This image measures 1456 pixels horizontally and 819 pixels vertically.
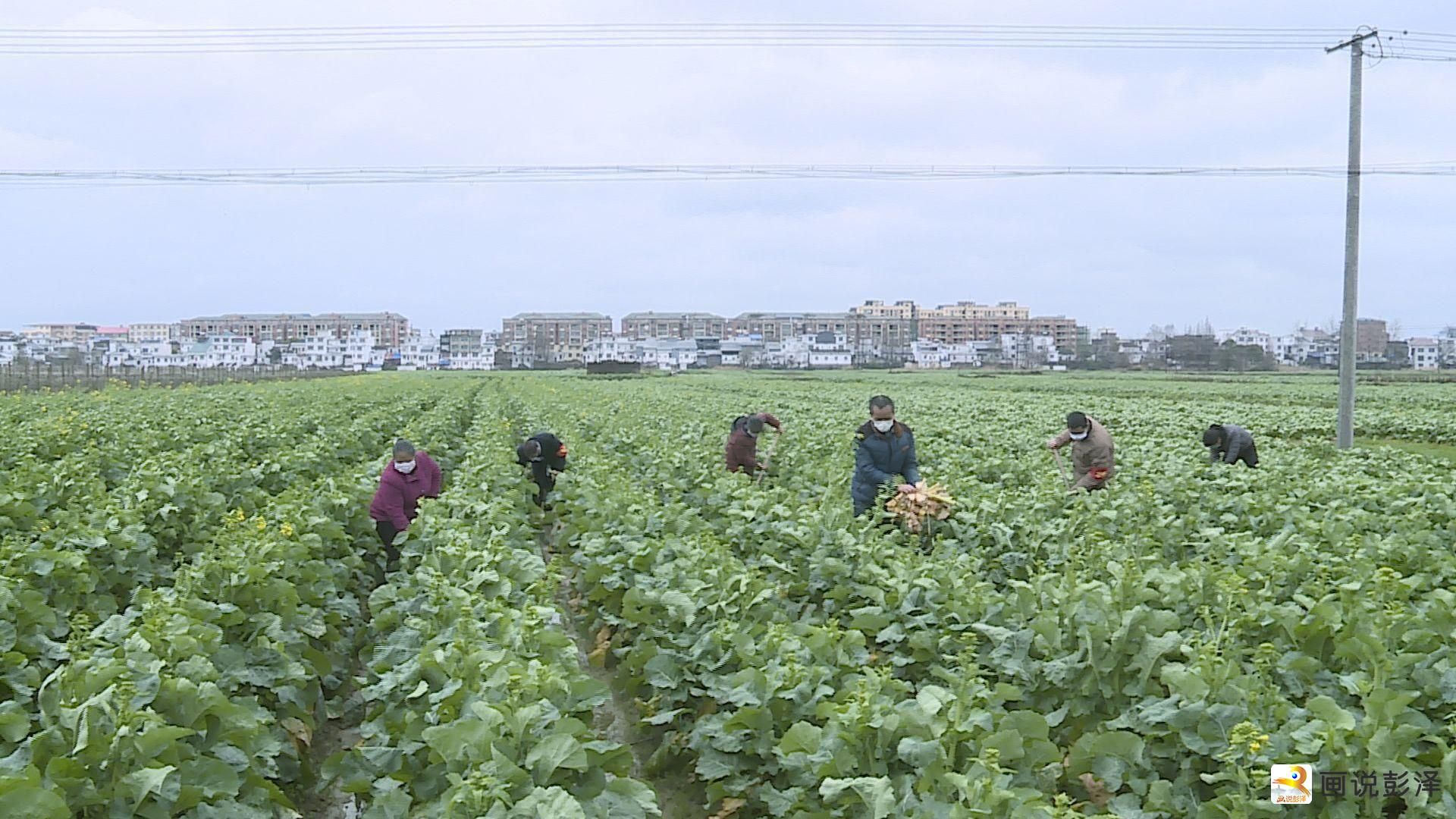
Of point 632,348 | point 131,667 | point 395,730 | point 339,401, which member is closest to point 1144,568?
point 395,730

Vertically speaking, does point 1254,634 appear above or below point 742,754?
above

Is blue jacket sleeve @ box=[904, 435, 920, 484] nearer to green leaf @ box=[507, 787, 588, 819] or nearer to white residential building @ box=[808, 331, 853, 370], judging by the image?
green leaf @ box=[507, 787, 588, 819]

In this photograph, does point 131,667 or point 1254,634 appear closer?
point 131,667

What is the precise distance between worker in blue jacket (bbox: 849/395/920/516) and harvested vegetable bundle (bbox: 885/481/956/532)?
68cm

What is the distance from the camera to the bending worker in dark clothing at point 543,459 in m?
14.5

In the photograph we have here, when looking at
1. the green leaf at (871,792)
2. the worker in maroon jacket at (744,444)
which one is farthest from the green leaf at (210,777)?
the worker in maroon jacket at (744,444)

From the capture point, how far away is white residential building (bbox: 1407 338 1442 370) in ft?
427

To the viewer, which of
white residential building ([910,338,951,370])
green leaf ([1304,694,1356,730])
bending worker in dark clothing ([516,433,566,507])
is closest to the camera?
green leaf ([1304,694,1356,730])

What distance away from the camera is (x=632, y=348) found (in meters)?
159

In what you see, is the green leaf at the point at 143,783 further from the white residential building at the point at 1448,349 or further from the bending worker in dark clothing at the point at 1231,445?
the white residential building at the point at 1448,349

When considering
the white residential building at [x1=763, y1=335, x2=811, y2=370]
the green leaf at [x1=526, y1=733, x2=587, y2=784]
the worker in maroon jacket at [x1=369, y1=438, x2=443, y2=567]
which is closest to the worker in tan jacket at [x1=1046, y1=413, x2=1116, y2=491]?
the worker in maroon jacket at [x1=369, y1=438, x2=443, y2=567]

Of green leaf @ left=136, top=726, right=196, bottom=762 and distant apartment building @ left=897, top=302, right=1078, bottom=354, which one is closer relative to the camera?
green leaf @ left=136, top=726, right=196, bottom=762

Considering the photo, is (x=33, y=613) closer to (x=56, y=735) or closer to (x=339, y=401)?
(x=56, y=735)

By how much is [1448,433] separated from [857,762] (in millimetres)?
28911
